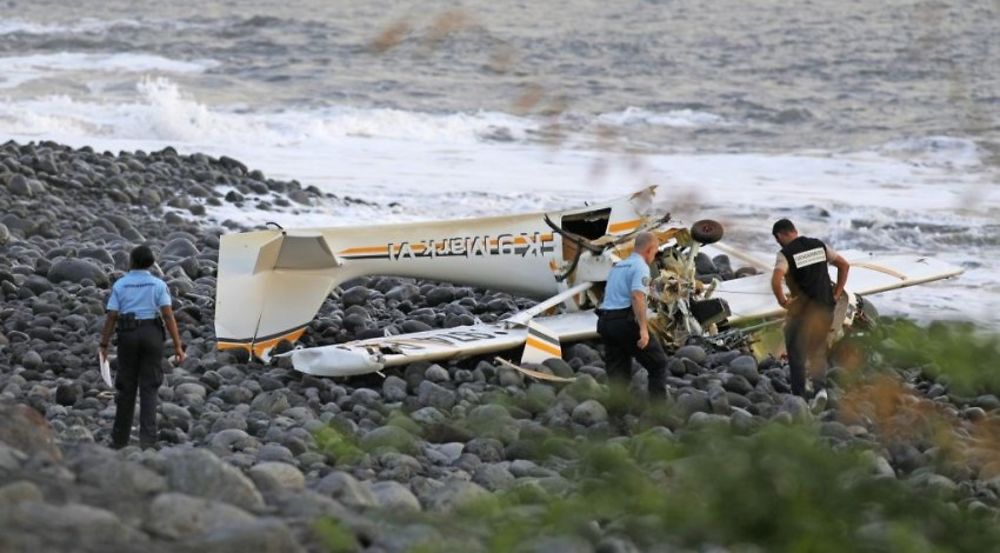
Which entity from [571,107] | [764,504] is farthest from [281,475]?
[571,107]

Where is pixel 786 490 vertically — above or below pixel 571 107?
above

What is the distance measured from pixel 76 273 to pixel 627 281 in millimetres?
6939

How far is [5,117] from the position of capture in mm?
35875

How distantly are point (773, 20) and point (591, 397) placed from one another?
4748 cm

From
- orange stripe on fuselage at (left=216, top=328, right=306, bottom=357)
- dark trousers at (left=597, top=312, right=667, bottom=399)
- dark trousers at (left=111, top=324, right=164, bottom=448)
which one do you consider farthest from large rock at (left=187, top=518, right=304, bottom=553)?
orange stripe on fuselage at (left=216, top=328, right=306, bottom=357)

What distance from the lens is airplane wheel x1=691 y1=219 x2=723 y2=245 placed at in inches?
492

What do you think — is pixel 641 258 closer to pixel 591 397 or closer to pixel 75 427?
pixel 75 427

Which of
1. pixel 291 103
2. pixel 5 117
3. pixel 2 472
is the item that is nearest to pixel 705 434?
pixel 2 472

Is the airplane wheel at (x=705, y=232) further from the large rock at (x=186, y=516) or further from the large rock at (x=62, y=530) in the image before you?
the large rock at (x=62, y=530)

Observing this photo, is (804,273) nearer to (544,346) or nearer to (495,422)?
(544,346)

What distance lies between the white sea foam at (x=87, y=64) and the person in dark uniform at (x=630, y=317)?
36081 millimetres

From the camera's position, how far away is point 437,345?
12.7 metres

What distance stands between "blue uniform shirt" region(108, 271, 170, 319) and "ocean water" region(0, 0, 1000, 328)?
29.2 ft

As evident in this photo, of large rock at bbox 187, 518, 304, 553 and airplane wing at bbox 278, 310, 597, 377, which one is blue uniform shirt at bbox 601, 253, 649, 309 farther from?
large rock at bbox 187, 518, 304, 553
